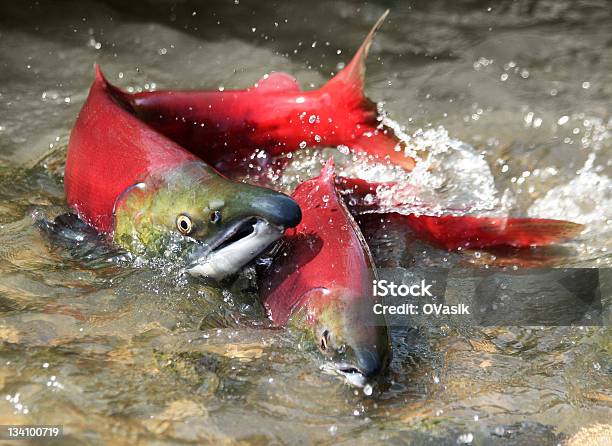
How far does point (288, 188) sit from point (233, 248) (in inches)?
47.5

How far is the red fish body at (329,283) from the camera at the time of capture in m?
2.96

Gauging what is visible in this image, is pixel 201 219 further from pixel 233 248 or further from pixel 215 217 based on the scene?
pixel 233 248

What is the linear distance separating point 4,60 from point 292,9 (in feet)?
7.00

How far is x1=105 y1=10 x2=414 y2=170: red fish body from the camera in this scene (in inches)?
169

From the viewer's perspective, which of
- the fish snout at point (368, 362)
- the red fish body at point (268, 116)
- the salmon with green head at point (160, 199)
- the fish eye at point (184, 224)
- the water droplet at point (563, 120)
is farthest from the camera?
the water droplet at point (563, 120)

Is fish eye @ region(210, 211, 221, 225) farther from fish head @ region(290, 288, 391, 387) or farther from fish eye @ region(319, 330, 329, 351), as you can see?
fish eye @ region(319, 330, 329, 351)

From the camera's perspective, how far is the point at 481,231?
161 inches

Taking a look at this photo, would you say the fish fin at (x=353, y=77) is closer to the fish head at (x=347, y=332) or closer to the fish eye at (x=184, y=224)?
the fish eye at (x=184, y=224)

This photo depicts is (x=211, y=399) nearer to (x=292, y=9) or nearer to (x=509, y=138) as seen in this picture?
(x=509, y=138)

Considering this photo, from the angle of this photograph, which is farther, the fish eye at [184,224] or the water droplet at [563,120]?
the water droplet at [563,120]

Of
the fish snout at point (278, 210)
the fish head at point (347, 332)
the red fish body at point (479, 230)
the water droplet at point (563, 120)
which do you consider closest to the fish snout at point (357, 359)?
the fish head at point (347, 332)

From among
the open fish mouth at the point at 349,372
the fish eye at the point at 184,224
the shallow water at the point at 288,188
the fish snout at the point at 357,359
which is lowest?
the shallow water at the point at 288,188

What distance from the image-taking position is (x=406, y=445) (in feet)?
9.20

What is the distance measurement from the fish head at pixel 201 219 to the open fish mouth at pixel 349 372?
22.6 inches
